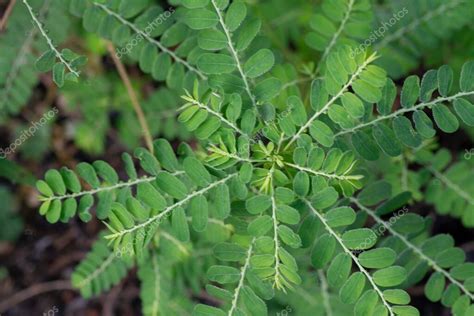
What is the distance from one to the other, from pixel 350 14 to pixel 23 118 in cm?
228

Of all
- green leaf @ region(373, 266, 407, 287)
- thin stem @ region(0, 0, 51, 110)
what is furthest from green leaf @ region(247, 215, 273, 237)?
thin stem @ region(0, 0, 51, 110)

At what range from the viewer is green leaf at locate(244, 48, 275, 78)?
1.93 m

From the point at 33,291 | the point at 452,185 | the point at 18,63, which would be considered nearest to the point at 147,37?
the point at 18,63

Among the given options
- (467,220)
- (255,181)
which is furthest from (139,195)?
(467,220)

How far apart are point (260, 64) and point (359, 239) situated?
2.02ft

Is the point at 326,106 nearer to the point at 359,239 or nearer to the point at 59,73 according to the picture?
the point at 359,239

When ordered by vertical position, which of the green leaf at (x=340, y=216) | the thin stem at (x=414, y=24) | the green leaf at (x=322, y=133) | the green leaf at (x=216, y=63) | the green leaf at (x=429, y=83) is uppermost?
the green leaf at (x=216, y=63)

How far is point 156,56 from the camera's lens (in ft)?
7.66

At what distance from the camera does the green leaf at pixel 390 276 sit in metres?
1.80

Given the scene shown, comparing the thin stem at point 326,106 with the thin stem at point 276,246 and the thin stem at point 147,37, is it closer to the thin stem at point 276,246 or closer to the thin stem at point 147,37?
the thin stem at point 276,246

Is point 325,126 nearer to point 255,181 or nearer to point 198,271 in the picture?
point 255,181

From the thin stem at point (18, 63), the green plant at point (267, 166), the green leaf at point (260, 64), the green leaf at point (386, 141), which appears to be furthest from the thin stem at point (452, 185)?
the thin stem at point (18, 63)

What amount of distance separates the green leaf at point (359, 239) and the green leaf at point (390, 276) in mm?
91

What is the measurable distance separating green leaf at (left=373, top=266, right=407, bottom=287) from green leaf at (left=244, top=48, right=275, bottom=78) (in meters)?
0.70
